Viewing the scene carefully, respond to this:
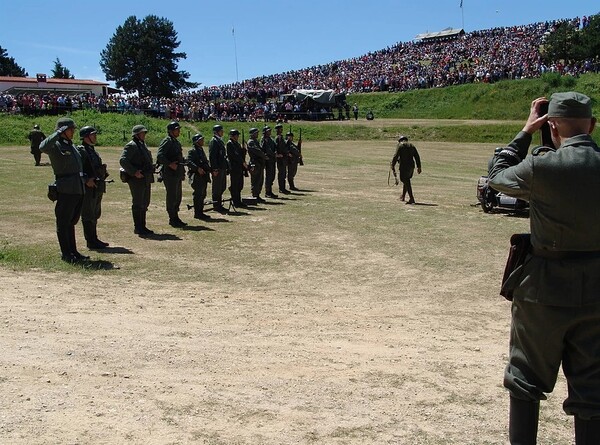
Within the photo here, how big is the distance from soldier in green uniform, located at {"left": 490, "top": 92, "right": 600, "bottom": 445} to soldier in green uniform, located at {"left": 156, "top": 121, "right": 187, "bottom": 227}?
10773mm

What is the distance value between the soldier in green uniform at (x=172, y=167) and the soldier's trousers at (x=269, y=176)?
5798 mm

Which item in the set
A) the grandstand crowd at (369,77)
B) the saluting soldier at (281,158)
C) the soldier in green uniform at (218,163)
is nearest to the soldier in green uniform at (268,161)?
the saluting soldier at (281,158)

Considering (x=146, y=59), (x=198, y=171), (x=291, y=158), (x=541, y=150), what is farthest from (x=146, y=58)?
(x=541, y=150)

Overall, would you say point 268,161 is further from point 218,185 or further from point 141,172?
point 141,172

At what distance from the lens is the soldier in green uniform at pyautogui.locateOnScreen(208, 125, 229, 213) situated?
16.3 m

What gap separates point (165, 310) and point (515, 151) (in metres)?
4.63

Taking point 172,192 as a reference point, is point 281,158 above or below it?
above

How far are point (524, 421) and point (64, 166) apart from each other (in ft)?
27.2

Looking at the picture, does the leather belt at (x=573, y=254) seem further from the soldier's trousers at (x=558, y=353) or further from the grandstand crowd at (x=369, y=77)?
the grandstand crowd at (x=369, y=77)

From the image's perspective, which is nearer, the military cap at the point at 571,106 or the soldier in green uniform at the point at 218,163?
the military cap at the point at 571,106

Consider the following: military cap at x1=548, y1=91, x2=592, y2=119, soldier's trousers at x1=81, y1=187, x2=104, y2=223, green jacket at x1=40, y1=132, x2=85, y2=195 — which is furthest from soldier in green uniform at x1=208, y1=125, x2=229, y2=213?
military cap at x1=548, y1=91, x2=592, y2=119

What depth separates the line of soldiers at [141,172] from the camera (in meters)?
10.5

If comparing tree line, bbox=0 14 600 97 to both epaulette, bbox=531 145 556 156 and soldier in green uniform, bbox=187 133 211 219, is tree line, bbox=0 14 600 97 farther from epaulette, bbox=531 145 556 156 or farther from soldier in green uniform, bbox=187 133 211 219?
epaulette, bbox=531 145 556 156

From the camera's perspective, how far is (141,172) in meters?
13.1
